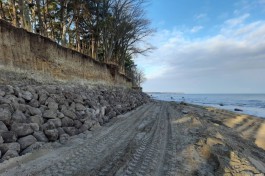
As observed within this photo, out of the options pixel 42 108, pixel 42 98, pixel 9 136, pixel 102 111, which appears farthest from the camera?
pixel 102 111

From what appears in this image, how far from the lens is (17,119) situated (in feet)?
19.5

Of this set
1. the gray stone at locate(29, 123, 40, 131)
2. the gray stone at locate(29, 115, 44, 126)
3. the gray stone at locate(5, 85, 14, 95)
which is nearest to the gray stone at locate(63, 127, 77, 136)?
the gray stone at locate(29, 115, 44, 126)

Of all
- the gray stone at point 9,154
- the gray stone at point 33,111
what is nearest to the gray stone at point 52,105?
the gray stone at point 33,111

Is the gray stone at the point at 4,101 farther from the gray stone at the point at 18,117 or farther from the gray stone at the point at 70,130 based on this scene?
the gray stone at the point at 70,130

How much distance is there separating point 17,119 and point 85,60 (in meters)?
10.7

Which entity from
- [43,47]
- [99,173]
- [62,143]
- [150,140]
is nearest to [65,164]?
[99,173]

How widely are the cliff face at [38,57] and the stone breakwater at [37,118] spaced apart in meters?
1.38

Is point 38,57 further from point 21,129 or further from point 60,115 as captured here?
point 21,129

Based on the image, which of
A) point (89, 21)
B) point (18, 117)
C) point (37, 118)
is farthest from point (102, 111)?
point (89, 21)

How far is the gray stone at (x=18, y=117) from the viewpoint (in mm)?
5934

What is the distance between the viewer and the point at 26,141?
575cm

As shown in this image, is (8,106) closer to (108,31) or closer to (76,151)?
(76,151)

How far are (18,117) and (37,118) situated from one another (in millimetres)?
703

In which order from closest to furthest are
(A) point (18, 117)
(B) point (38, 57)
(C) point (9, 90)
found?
1. (A) point (18, 117)
2. (C) point (9, 90)
3. (B) point (38, 57)
